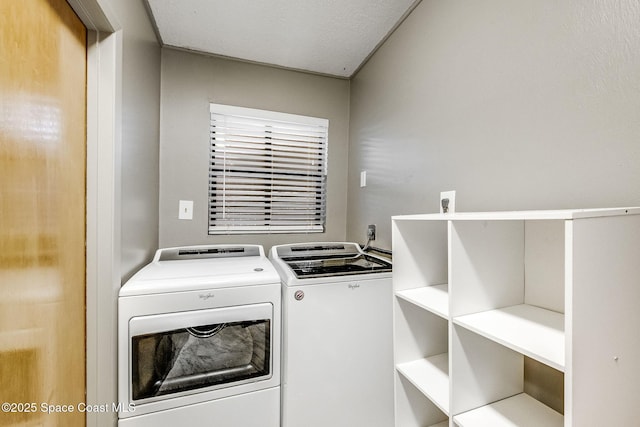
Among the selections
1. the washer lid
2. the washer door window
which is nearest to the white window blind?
the washer lid

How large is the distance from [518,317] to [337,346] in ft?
2.86

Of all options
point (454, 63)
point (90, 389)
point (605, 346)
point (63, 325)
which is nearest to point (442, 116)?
point (454, 63)

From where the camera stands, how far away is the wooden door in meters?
0.66

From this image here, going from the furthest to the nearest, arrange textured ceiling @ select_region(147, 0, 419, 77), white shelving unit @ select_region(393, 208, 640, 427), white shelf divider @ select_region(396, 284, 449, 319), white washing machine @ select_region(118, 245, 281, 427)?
1. textured ceiling @ select_region(147, 0, 419, 77)
2. white washing machine @ select_region(118, 245, 281, 427)
3. white shelf divider @ select_region(396, 284, 449, 319)
4. white shelving unit @ select_region(393, 208, 640, 427)

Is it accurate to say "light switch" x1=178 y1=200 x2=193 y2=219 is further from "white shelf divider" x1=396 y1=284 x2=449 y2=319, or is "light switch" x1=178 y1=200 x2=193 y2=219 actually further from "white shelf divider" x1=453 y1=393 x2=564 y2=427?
"white shelf divider" x1=453 y1=393 x2=564 y2=427

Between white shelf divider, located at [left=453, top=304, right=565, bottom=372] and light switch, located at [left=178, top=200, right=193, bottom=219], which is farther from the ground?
light switch, located at [left=178, top=200, right=193, bottom=219]

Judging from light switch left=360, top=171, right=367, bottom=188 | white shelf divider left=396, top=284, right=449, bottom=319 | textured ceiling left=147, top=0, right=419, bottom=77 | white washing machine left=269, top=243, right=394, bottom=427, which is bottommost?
white washing machine left=269, top=243, right=394, bottom=427

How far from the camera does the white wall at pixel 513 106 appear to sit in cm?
74

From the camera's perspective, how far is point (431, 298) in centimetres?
107

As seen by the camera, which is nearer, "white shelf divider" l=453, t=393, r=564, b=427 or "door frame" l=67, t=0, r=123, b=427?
"white shelf divider" l=453, t=393, r=564, b=427

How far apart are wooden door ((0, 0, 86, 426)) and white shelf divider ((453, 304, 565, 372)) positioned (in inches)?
49.0

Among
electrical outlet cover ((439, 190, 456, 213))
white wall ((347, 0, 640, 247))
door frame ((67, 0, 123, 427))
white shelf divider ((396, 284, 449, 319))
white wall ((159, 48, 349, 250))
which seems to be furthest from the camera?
white wall ((159, 48, 349, 250))

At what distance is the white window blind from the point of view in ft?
6.84

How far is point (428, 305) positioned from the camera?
987 millimetres
